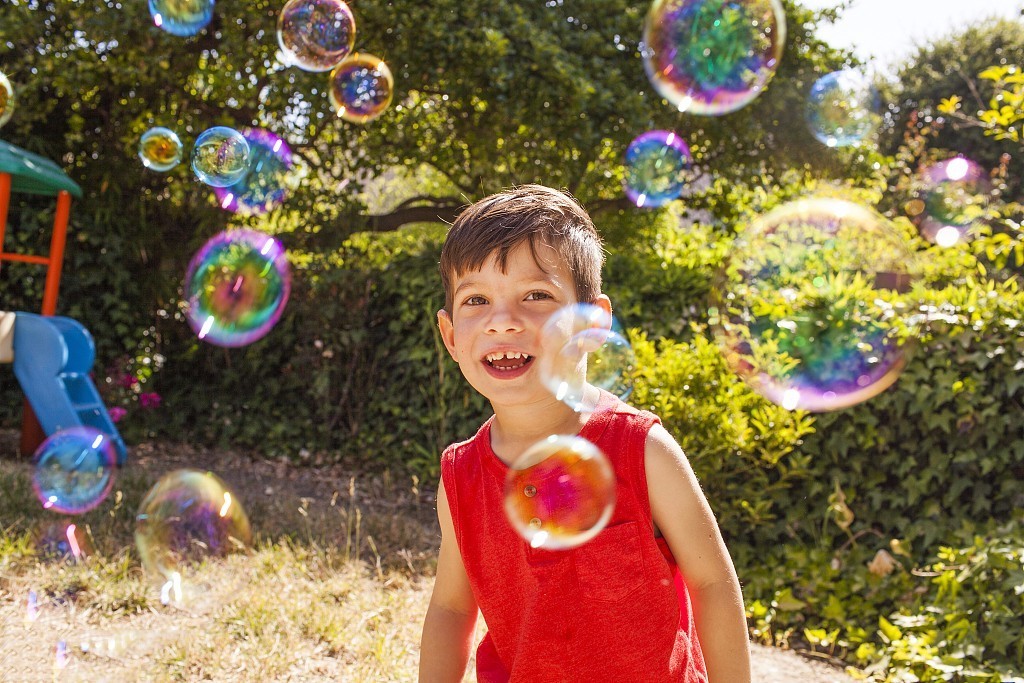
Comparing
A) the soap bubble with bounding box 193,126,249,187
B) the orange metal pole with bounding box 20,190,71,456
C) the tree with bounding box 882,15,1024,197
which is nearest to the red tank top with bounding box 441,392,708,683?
the soap bubble with bounding box 193,126,249,187

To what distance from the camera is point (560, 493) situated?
4.81 feet

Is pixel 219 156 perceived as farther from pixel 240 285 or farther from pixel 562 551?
pixel 562 551

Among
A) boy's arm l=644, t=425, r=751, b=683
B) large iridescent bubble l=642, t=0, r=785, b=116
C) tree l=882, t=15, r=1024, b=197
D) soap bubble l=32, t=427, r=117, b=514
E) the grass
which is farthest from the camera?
tree l=882, t=15, r=1024, b=197

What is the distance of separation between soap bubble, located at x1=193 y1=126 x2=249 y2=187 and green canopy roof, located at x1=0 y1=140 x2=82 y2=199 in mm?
1808

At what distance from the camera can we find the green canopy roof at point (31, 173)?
5.46 m

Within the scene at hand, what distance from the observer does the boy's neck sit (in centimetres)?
152

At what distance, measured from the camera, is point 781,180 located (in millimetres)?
7820

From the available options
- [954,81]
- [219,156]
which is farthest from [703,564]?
[954,81]

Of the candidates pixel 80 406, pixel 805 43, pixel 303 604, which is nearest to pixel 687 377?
pixel 303 604

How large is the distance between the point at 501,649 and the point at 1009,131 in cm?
286

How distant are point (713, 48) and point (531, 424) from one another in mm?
→ 4600

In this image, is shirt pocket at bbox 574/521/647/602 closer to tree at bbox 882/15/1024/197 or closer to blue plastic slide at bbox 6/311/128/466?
blue plastic slide at bbox 6/311/128/466

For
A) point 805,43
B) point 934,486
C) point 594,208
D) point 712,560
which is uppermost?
point 805,43

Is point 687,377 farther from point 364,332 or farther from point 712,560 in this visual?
point 364,332
